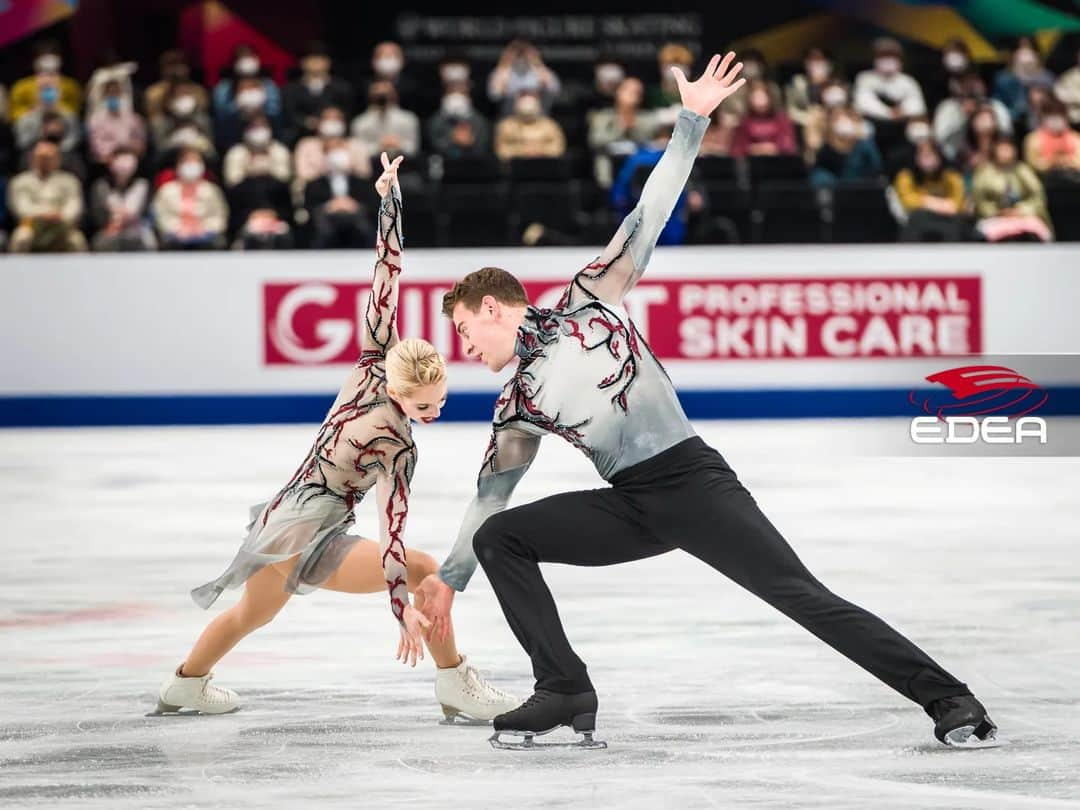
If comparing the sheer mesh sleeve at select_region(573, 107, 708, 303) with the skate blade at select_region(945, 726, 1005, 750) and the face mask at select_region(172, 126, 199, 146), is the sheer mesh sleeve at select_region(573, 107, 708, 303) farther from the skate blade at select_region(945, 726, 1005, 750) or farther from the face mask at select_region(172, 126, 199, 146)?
the face mask at select_region(172, 126, 199, 146)

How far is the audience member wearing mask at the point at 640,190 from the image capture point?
1462 centimetres

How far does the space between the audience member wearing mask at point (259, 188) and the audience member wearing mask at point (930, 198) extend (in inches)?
186

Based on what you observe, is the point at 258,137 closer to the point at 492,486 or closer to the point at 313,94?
the point at 313,94

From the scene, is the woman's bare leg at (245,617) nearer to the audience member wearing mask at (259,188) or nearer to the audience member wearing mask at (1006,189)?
the audience member wearing mask at (259,188)

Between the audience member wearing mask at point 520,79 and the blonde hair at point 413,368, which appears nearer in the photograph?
the blonde hair at point 413,368

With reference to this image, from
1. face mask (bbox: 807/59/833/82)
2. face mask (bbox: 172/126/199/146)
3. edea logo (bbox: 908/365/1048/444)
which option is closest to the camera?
edea logo (bbox: 908/365/1048/444)

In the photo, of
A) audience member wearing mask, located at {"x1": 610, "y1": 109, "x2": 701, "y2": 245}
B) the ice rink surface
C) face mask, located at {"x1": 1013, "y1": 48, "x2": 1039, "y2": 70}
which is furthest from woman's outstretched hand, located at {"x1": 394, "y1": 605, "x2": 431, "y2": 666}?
face mask, located at {"x1": 1013, "y1": 48, "x2": 1039, "y2": 70}

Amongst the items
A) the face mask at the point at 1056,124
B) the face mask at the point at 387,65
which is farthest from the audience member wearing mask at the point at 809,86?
the face mask at the point at 387,65

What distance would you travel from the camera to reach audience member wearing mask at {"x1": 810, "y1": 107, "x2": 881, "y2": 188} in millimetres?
15602

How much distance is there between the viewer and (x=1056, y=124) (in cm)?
1582

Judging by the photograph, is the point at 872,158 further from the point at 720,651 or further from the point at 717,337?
the point at 720,651

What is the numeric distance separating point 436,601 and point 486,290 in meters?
0.82

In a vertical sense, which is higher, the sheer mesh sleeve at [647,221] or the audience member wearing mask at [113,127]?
the audience member wearing mask at [113,127]

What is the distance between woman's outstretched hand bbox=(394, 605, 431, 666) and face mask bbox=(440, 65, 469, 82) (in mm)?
11622
